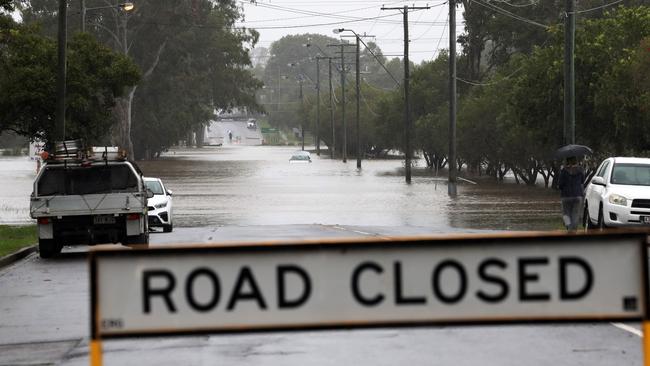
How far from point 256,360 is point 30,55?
25.9m

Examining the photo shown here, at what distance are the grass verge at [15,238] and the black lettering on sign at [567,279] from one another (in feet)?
63.0

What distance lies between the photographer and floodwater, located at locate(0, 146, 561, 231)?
37844 millimetres

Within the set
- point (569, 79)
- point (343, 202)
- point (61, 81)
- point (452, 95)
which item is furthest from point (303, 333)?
point (452, 95)

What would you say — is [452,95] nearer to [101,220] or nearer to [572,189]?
[572,189]

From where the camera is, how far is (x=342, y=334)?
12.6m

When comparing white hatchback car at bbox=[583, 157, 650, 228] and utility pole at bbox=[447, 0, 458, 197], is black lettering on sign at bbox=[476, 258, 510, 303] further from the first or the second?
utility pole at bbox=[447, 0, 458, 197]

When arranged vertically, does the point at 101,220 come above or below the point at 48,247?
above

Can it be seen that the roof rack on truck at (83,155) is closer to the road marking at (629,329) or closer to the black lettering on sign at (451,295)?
the road marking at (629,329)

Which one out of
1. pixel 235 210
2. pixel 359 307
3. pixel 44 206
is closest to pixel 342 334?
pixel 359 307

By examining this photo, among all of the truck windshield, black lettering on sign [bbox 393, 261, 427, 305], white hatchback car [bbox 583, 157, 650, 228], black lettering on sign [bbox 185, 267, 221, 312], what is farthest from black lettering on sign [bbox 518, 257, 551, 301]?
white hatchback car [bbox 583, 157, 650, 228]

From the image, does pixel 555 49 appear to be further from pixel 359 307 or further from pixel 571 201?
pixel 359 307

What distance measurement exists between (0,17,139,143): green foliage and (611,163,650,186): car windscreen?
15.7 m

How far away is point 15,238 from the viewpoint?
1167 inches

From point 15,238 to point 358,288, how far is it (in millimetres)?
24756
